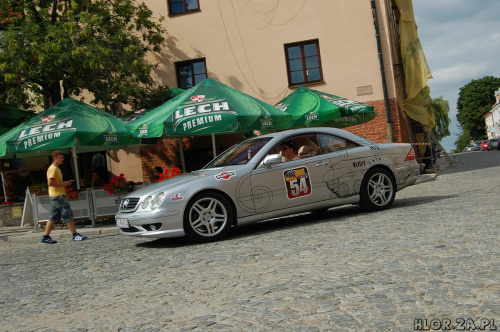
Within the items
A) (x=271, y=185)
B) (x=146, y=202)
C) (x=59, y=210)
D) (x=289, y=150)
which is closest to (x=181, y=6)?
(x=59, y=210)

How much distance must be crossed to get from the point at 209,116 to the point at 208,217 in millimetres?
4317

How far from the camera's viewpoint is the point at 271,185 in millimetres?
8211

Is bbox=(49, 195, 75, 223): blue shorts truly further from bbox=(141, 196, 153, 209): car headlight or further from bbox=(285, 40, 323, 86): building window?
bbox=(285, 40, 323, 86): building window

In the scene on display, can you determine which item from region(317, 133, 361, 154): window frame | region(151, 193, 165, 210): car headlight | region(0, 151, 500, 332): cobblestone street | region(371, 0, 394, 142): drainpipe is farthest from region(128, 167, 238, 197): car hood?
region(371, 0, 394, 142): drainpipe

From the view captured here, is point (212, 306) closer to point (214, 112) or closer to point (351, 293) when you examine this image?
point (351, 293)

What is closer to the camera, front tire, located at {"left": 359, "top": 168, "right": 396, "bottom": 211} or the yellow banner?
front tire, located at {"left": 359, "top": 168, "right": 396, "bottom": 211}

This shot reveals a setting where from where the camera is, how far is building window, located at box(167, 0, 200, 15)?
19.9 meters

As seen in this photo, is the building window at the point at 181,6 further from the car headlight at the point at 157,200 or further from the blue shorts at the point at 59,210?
the car headlight at the point at 157,200

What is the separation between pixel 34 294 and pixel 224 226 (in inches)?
118

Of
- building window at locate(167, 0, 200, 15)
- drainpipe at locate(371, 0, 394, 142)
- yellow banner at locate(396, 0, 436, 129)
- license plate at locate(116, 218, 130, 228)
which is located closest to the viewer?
license plate at locate(116, 218, 130, 228)

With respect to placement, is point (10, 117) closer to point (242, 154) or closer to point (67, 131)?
point (67, 131)

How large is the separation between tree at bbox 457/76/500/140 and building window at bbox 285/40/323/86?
86.4 m

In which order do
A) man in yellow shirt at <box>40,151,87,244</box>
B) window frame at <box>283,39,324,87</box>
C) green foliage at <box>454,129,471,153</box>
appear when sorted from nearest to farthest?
1. man in yellow shirt at <box>40,151,87,244</box>
2. window frame at <box>283,39,324,87</box>
3. green foliage at <box>454,129,471,153</box>

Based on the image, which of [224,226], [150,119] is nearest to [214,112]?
[150,119]
